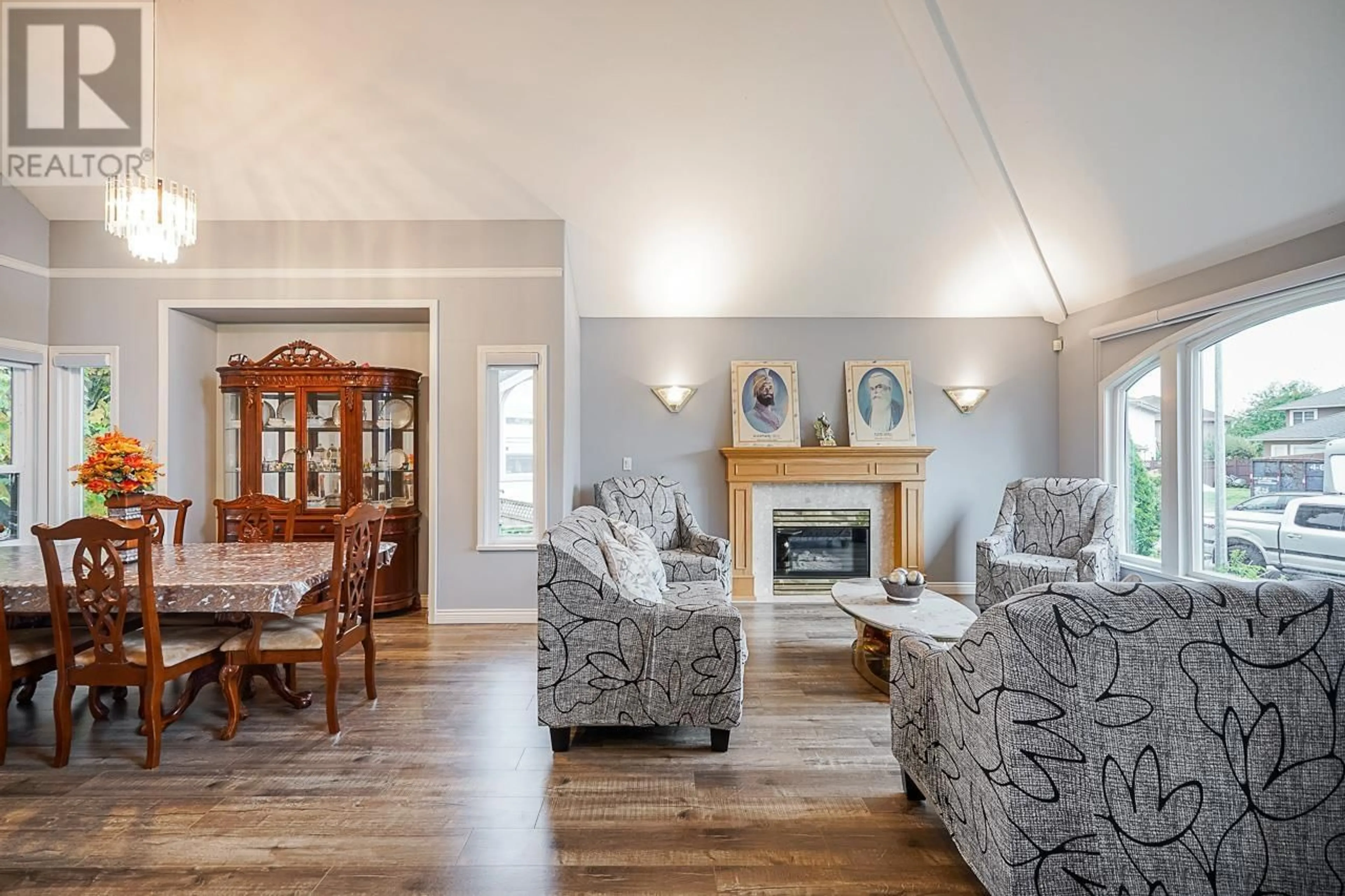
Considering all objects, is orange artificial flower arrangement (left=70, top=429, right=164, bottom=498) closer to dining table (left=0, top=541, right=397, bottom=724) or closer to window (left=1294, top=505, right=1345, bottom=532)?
dining table (left=0, top=541, right=397, bottom=724)

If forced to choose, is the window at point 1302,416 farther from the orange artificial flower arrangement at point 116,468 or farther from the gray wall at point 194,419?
the gray wall at point 194,419

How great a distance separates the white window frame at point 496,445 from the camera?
4.89 meters

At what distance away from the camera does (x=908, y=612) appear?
11.4 feet

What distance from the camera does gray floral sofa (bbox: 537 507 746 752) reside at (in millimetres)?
2699

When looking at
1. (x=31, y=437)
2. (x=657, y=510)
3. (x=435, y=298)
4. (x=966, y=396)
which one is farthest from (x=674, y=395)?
(x=31, y=437)

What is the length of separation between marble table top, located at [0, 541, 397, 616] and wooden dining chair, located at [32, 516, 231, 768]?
8cm

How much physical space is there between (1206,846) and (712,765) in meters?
1.59

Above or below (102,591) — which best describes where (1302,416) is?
above

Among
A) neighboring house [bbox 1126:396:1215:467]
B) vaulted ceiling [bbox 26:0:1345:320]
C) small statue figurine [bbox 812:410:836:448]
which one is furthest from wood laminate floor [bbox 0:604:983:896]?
vaulted ceiling [bbox 26:0:1345:320]

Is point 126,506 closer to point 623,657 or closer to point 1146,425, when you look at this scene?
point 623,657

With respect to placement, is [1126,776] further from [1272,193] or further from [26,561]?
[26,561]

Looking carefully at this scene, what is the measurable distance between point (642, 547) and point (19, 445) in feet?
15.7

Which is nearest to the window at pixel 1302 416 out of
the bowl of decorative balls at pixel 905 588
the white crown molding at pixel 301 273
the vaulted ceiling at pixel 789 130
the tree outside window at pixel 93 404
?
the vaulted ceiling at pixel 789 130

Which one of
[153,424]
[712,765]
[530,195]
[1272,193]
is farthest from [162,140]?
[1272,193]
